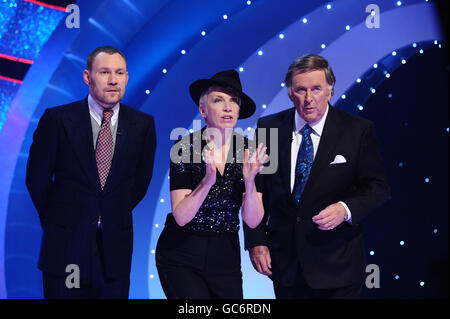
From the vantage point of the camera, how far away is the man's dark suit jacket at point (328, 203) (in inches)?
131

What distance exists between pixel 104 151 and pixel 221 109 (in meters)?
Result: 0.72

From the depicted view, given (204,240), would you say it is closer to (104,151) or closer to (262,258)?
(262,258)

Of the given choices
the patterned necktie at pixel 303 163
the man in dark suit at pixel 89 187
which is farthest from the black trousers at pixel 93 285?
the patterned necktie at pixel 303 163

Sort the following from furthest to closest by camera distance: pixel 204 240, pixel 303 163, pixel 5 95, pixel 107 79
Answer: pixel 5 95, pixel 107 79, pixel 303 163, pixel 204 240

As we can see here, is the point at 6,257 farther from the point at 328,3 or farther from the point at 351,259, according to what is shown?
the point at 328,3

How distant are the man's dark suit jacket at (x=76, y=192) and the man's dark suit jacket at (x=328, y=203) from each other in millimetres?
768

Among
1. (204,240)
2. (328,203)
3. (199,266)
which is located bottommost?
(199,266)

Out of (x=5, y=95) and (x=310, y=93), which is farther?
(x=5, y=95)

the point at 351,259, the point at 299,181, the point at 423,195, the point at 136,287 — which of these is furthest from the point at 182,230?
the point at 423,195

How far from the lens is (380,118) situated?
4.49 meters

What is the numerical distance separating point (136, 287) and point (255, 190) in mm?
1537

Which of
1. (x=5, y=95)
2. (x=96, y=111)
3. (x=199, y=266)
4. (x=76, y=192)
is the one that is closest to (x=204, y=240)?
(x=199, y=266)

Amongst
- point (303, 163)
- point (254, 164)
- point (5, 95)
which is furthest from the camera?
point (5, 95)

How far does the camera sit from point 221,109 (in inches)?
133
